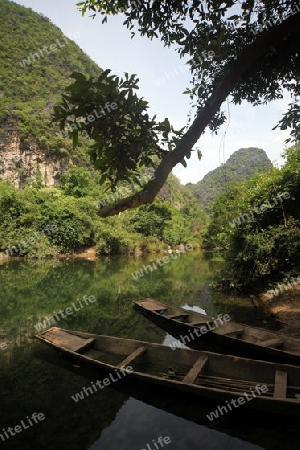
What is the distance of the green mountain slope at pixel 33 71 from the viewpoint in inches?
2112

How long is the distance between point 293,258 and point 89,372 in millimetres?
7188

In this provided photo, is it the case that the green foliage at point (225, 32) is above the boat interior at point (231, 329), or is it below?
above

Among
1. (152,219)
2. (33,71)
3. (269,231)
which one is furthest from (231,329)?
(33,71)

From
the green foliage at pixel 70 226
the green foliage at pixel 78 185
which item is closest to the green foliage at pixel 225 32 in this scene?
the green foliage at pixel 70 226

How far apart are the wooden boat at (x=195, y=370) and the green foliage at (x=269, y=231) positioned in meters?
5.39

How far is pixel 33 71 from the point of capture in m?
73.4

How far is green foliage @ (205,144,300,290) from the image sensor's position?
385 inches

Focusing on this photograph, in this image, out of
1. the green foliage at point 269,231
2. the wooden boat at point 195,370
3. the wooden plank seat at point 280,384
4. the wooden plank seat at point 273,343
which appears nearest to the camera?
the wooden plank seat at point 280,384

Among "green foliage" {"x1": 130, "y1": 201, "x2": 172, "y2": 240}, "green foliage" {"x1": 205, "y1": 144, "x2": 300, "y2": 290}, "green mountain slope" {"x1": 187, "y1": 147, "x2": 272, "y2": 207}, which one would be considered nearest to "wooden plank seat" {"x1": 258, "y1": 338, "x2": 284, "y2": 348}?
"green foliage" {"x1": 205, "y1": 144, "x2": 300, "y2": 290}

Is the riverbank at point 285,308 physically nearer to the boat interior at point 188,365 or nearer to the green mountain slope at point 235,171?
the boat interior at point 188,365

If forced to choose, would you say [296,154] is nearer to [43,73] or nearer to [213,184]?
[43,73]

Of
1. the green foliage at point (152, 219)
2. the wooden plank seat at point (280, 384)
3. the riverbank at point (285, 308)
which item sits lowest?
the riverbank at point (285, 308)

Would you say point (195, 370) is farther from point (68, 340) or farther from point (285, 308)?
point (285, 308)

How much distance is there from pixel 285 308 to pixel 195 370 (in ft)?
19.7
